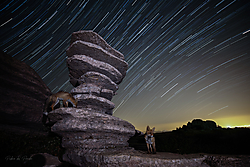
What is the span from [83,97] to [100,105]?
1.41m

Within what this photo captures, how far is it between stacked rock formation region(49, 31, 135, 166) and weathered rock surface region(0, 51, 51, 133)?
5.70 feet

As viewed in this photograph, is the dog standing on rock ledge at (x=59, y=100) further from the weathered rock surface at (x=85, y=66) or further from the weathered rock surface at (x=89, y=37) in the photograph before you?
the weathered rock surface at (x=89, y=37)

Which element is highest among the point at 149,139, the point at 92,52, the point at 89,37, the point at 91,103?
the point at 89,37

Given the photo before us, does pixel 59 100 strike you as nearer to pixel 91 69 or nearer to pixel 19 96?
pixel 19 96

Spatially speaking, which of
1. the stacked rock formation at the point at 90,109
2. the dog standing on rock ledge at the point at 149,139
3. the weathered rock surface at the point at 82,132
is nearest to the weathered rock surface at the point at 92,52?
the stacked rock formation at the point at 90,109

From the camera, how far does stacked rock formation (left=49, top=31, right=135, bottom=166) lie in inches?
223

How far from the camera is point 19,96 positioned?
6.74 meters

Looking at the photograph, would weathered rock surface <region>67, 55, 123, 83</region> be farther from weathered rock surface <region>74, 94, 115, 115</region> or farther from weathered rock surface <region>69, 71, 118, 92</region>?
weathered rock surface <region>74, 94, 115, 115</region>

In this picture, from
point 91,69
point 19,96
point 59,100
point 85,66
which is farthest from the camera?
point 91,69

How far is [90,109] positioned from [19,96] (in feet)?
15.1

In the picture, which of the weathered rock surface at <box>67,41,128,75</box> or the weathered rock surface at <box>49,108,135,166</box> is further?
the weathered rock surface at <box>67,41,128,75</box>

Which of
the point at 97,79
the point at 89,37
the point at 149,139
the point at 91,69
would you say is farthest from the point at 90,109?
the point at 89,37

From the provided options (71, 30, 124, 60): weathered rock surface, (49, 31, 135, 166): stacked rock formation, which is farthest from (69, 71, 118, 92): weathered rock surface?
(71, 30, 124, 60): weathered rock surface

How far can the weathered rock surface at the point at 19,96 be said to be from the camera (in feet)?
19.6
